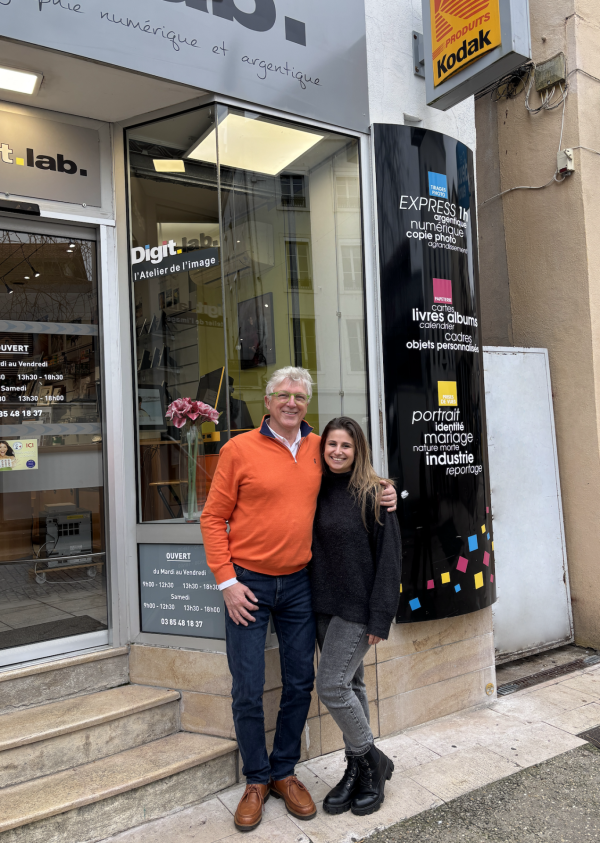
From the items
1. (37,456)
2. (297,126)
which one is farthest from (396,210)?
(37,456)

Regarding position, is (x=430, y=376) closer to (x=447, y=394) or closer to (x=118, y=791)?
(x=447, y=394)

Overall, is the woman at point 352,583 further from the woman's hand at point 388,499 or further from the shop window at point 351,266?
the shop window at point 351,266

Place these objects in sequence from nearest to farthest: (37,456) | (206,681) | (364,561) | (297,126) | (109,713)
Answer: (364,561) → (109,713) → (206,681) → (37,456) → (297,126)

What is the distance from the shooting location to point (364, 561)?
279 centimetres

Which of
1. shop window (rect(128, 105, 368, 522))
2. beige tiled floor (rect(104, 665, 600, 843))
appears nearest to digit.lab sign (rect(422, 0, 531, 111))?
shop window (rect(128, 105, 368, 522))

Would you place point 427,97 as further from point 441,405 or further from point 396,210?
point 441,405

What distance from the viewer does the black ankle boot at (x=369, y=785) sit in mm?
2840

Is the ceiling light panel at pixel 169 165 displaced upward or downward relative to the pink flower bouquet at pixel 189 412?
upward

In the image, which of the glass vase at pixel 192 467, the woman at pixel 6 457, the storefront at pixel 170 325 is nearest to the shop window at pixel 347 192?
the storefront at pixel 170 325

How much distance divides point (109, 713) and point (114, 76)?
3215mm

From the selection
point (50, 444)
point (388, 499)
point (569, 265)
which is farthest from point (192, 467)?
point (569, 265)

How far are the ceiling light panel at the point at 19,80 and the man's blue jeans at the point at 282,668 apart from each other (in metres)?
2.68

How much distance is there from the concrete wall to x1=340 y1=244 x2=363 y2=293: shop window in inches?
87.8

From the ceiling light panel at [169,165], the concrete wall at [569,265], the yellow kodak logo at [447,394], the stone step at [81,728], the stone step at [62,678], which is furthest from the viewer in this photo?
the concrete wall at [569,265]
